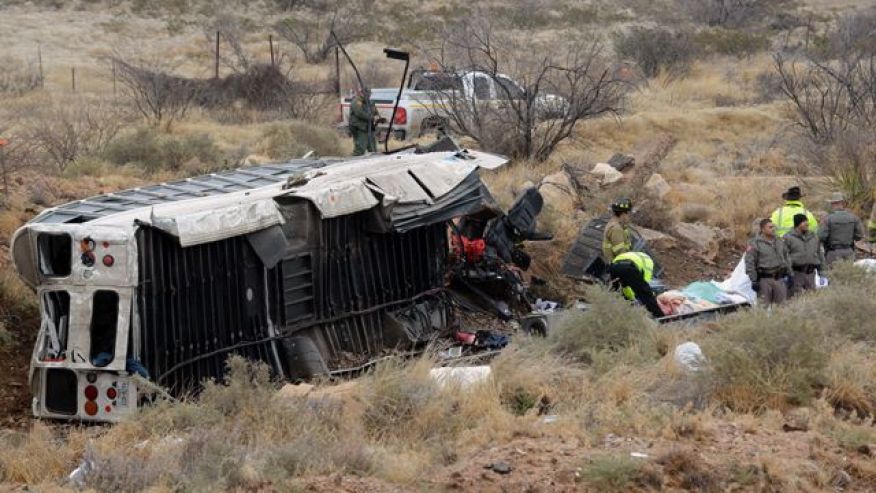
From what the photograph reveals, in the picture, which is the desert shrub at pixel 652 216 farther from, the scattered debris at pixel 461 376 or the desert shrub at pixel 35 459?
the desert shrub at pixel 35 459

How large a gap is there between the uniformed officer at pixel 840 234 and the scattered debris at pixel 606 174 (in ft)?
15.1

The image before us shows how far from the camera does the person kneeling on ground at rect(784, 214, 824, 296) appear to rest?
1312 cm

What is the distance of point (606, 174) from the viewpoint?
18.6 meters

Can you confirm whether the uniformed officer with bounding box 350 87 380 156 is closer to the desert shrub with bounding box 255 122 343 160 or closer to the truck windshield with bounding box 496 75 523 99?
the desert shrub with bounding box 255 122 343 160

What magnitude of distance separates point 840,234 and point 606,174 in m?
5.03

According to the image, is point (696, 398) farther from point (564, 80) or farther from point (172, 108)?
point (172, 108)

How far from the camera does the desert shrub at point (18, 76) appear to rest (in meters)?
28.6

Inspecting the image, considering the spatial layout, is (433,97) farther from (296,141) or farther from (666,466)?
(666,466)

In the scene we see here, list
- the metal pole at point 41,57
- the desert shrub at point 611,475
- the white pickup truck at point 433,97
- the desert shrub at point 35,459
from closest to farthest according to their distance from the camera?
the desert shrub at point 611,475
the desert shrub at point 35,459
the white pickup truck at point 433,97
the metal pole at point 41,57

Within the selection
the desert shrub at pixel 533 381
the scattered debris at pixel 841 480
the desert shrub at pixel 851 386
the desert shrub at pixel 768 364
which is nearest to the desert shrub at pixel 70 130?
the desert shrub at pixel 533 381

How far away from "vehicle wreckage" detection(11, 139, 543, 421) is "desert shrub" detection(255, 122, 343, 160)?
7790mm

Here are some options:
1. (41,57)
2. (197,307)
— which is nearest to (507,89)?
(197,307)

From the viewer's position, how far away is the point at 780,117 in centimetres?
2689

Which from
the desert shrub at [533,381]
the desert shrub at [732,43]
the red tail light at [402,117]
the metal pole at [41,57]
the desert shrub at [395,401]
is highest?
the desert shrub at [395,401]
